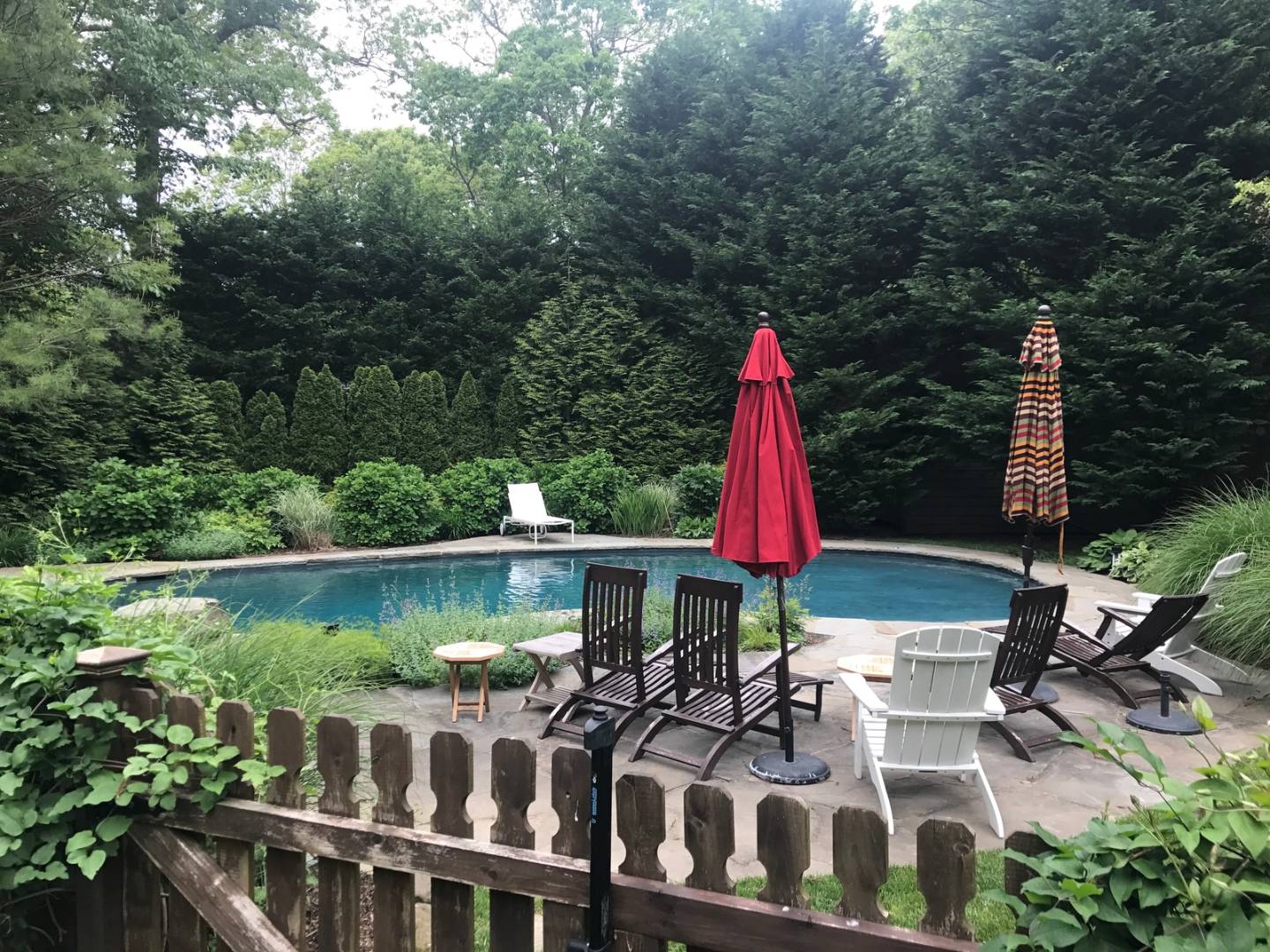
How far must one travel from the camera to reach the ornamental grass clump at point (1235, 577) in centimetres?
518

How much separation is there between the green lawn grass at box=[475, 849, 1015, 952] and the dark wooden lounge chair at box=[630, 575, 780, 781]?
1.05m

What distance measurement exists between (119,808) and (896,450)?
12.5 m

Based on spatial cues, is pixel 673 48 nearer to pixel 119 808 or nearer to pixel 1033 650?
pixel 1033 650

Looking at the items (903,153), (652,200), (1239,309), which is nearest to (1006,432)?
(1239,309)

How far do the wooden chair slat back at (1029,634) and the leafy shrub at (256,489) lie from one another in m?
10.4

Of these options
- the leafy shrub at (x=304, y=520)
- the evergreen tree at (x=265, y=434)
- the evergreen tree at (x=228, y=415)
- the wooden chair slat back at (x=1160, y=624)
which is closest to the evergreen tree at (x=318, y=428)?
the evergreen tree at (x=265, y=434)

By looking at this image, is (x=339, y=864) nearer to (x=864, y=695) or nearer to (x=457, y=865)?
(x=457, y=865)

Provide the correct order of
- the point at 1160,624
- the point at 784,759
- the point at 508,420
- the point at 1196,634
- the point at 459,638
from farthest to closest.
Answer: the point at 508,420, the point at 459,638, the point at 1196,634, the point at 1160,624, the point at 784,759

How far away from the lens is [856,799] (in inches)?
139

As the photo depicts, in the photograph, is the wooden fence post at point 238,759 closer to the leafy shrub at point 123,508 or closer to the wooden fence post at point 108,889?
the wooden fence post at point 108,889

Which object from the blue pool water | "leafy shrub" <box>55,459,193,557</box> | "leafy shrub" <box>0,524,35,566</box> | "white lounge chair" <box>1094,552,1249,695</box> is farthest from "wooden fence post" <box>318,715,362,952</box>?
"leafy shrub" <box>0,524,35,566</box>

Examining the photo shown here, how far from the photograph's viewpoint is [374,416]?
1458 centimetres

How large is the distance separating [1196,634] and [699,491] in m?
8.39

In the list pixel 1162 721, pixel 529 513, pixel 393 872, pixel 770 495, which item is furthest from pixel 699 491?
pixel 393 872
